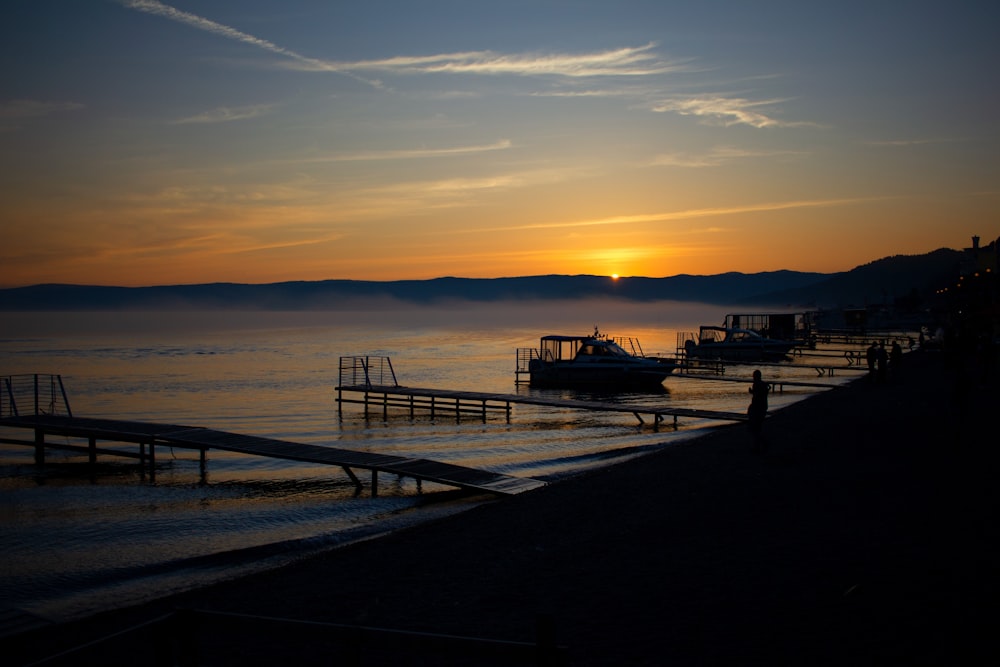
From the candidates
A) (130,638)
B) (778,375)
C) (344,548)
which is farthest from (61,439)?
(778,375)

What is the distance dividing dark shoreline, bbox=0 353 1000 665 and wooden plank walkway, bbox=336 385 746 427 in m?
13.3

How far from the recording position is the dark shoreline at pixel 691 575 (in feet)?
23.0

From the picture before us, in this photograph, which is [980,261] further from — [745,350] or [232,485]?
[232,485]

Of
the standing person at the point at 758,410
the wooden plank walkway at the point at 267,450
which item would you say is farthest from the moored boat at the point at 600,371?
the standing person at the point at 758,410

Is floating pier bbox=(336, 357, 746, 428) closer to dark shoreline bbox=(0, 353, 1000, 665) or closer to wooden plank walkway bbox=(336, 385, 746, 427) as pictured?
wooden plank walkway bbox=(336, 385, 746, 427)

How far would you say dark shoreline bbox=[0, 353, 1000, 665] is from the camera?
7.00m

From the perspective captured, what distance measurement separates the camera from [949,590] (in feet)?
25.4

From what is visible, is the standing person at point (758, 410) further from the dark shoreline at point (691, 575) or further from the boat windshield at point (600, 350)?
the boat windshield at point (600, 350)

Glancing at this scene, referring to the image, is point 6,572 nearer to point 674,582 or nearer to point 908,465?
point 674,582

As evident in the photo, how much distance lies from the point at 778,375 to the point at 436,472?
4081 cm

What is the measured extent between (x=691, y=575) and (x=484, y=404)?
85.5 feet

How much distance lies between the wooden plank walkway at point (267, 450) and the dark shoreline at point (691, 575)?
7.28ft


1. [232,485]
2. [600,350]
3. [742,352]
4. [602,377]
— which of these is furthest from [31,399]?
[742,352]

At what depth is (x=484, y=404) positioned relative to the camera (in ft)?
114
